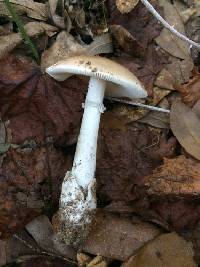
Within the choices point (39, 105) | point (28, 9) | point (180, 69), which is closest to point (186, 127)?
point (180, 69)

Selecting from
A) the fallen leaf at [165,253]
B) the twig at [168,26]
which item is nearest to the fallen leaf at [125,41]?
the twig at [168,26]

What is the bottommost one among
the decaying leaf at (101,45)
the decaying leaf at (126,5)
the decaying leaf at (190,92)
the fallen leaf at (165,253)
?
the fallen leaf at (165,253)

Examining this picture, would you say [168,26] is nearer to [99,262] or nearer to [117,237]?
[117,237]

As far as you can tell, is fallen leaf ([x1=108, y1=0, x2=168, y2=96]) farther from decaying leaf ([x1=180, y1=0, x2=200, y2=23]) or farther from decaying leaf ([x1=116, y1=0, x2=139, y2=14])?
decaying leaf ([x1=180, y1=0, x2=200, y2=23])

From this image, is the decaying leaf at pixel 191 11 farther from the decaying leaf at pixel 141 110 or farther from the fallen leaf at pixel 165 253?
the fallen leaf at pixel 165 253

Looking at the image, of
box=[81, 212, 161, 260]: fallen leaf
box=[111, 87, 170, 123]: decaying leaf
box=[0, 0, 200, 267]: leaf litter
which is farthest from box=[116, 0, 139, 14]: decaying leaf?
box=[81, 212, 161, 260]: fallen leaf

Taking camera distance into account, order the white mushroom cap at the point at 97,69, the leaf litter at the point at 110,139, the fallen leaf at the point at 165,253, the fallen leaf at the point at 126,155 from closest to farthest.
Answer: the white mushroom cap at the point at 97,69 → the fallen leaf at the point at 165,253 → the leaf litter at the point at 110,139 → the fallen leaf at the point at 126,155
